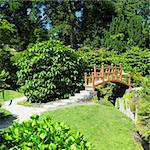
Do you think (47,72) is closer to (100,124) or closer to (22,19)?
(100,124)

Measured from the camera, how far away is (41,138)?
3.62 meters

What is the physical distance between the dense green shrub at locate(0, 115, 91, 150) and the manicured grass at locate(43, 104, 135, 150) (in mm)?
5457

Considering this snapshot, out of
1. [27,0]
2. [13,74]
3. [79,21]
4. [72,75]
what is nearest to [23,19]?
[27,0]

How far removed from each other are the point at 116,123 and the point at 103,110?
1.68 metres

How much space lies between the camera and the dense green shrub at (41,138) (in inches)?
140

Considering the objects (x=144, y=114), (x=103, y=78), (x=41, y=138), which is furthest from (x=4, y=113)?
(x=41, y=138)

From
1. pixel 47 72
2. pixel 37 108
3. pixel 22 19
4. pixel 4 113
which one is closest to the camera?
pixel 4 113

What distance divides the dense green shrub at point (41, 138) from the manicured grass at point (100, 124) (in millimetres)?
5457

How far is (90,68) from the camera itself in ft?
74.5

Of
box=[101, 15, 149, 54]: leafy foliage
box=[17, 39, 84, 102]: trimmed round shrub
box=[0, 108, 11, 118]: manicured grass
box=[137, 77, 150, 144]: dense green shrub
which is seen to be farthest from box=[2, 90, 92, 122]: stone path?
box=[101, 15, 149, 54]: leafy foliage

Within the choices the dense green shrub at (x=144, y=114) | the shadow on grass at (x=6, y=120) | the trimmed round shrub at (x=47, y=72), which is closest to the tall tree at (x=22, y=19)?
the trimmed round shrub at (x=47, y=72)

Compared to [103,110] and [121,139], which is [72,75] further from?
[121,139]

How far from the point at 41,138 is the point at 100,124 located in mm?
7947

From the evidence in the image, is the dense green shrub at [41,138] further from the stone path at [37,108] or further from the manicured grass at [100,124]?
the stone path at [37,108]
